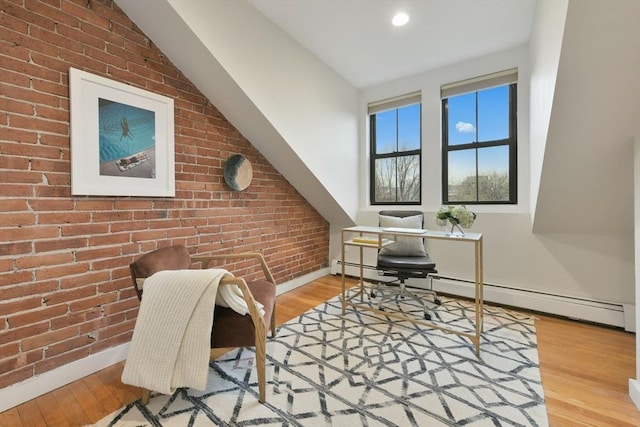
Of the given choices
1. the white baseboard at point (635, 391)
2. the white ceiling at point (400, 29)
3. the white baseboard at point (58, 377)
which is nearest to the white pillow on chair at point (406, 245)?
the white baseboard at point (635, 391)

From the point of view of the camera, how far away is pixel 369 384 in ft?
5.52

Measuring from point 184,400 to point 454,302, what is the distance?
263 cm

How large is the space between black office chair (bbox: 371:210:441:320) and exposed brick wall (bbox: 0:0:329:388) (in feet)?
5.83

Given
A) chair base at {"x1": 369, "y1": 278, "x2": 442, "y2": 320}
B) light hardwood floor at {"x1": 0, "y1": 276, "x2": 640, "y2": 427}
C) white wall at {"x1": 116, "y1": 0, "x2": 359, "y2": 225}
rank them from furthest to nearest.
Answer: chair base at {"x1": 369, "y1": 278, "x2": 442, "y2": 320}
white wall at {"x1": 116, "y1": 0, "x2": 359, "y2": 225}
light hardwood floor at {"x1": 0, "y1": 276, "x2": 640, "y2": 427}

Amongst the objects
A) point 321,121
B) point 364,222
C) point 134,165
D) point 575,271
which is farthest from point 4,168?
point 575,271

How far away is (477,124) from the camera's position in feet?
10.6

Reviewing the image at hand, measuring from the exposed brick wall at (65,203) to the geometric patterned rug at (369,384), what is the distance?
0.63 m

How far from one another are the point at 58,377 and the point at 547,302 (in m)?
3.85

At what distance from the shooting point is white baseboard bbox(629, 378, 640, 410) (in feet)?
4.91

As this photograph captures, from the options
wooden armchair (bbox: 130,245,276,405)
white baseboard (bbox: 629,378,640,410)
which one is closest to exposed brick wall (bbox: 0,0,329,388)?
wooden armchair (bbox: 130,245,276,405)

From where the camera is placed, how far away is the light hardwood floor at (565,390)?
142 centimetres

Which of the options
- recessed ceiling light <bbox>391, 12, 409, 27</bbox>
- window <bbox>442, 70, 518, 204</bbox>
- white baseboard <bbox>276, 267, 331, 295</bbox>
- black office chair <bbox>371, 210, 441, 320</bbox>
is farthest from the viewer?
white baseboard <bbox>276, 267, 331, 295</bbox>

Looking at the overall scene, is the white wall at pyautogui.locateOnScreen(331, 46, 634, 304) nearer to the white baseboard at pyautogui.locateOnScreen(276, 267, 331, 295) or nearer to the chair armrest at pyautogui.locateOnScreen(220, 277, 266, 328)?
the white baseboard at pyautogui.locateOnScreen(276, 267, 331, 295)

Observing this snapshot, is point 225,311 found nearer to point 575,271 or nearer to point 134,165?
point 134,165
